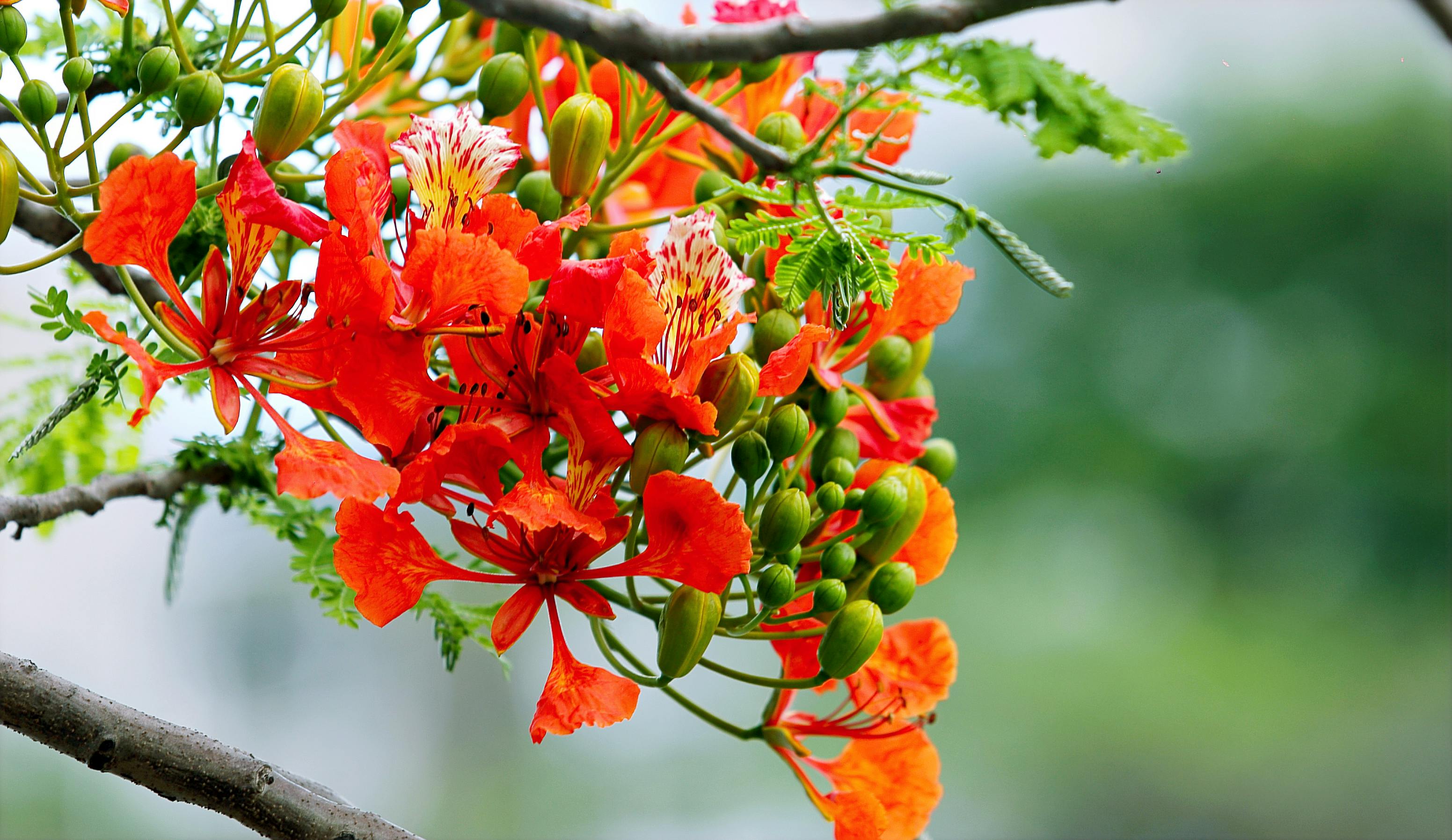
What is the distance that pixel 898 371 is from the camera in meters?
0.45

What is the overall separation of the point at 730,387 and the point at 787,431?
46 mm

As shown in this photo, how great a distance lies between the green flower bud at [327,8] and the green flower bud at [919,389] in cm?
25

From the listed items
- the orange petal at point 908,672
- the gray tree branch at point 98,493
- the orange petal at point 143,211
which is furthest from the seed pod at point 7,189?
the orange petal at point 908,672

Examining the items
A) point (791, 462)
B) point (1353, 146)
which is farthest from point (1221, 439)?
point (791, 462)

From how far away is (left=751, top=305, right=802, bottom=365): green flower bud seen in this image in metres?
0.39

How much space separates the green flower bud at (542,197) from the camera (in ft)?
1.38

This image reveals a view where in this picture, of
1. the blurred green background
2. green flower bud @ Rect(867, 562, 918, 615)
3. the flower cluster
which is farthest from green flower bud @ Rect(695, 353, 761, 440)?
the blurred green background

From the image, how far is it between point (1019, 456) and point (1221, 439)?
575 millimetres

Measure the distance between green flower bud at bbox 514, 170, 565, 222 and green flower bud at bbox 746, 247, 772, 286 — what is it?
0.07 meters

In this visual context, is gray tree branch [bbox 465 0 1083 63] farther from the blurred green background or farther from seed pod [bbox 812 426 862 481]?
the blurred green background

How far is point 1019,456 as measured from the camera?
11.5ft

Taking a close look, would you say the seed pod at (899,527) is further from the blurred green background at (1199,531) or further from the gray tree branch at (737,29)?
the blurred green background at (1199,531)

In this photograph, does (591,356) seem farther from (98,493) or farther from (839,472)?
(98,493)

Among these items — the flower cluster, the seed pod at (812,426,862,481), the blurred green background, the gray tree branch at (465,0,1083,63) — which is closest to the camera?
the gray tree branch at (465,0,1083,63)
